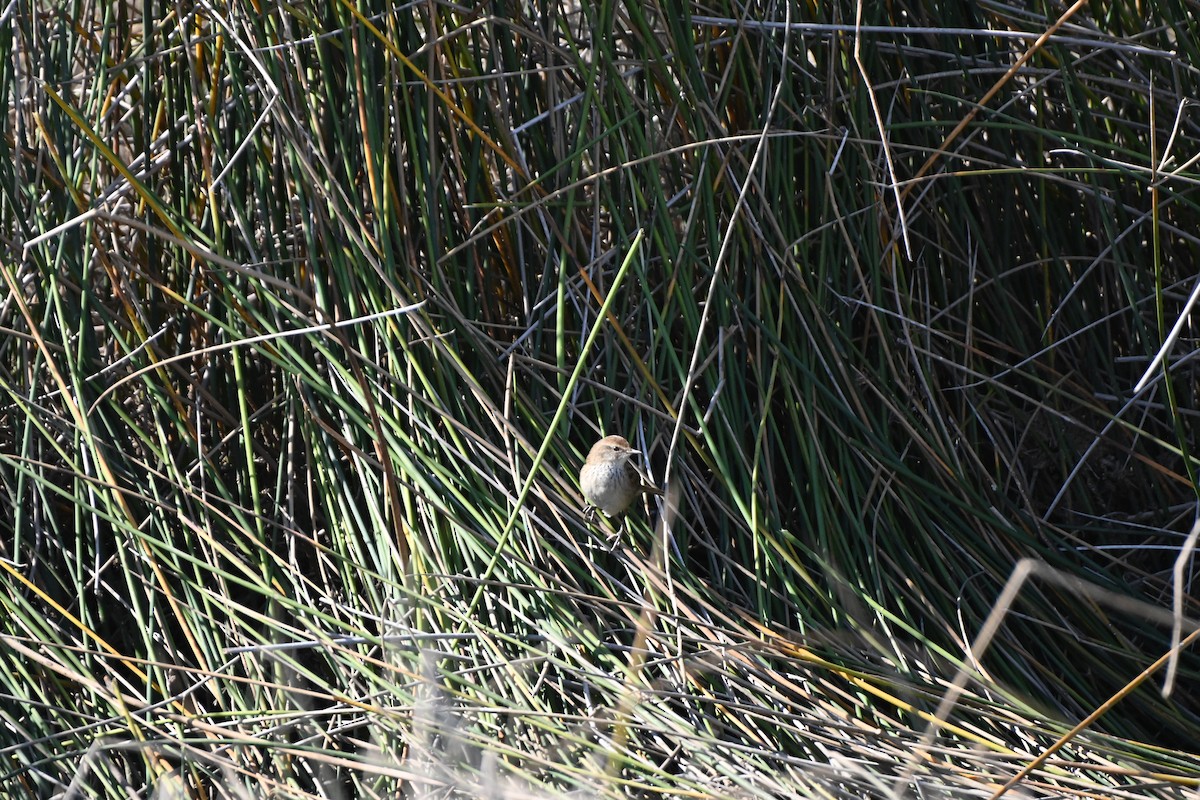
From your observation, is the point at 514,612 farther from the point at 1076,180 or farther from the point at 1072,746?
the point at 1076,180

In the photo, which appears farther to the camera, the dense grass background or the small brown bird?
the small brown bird

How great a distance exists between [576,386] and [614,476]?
23cm

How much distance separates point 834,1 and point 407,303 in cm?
102

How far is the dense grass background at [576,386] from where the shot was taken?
204 cm

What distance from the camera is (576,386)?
7.75 ft

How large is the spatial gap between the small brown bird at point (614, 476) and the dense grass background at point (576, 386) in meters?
0.06

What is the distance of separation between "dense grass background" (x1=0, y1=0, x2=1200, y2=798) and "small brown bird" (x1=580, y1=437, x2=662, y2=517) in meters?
0.06

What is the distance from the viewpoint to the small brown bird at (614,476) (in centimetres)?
216

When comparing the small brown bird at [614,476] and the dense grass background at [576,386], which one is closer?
the dense grass background at [576,386]

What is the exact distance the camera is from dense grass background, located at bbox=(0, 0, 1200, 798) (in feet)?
6.68

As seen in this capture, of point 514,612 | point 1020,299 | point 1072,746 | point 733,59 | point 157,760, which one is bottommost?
point 1072,746

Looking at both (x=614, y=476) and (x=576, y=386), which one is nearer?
(x=614, y=476)

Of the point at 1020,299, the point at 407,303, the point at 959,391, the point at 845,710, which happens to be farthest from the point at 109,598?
the point at 1020,299

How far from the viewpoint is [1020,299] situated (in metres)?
2.69
